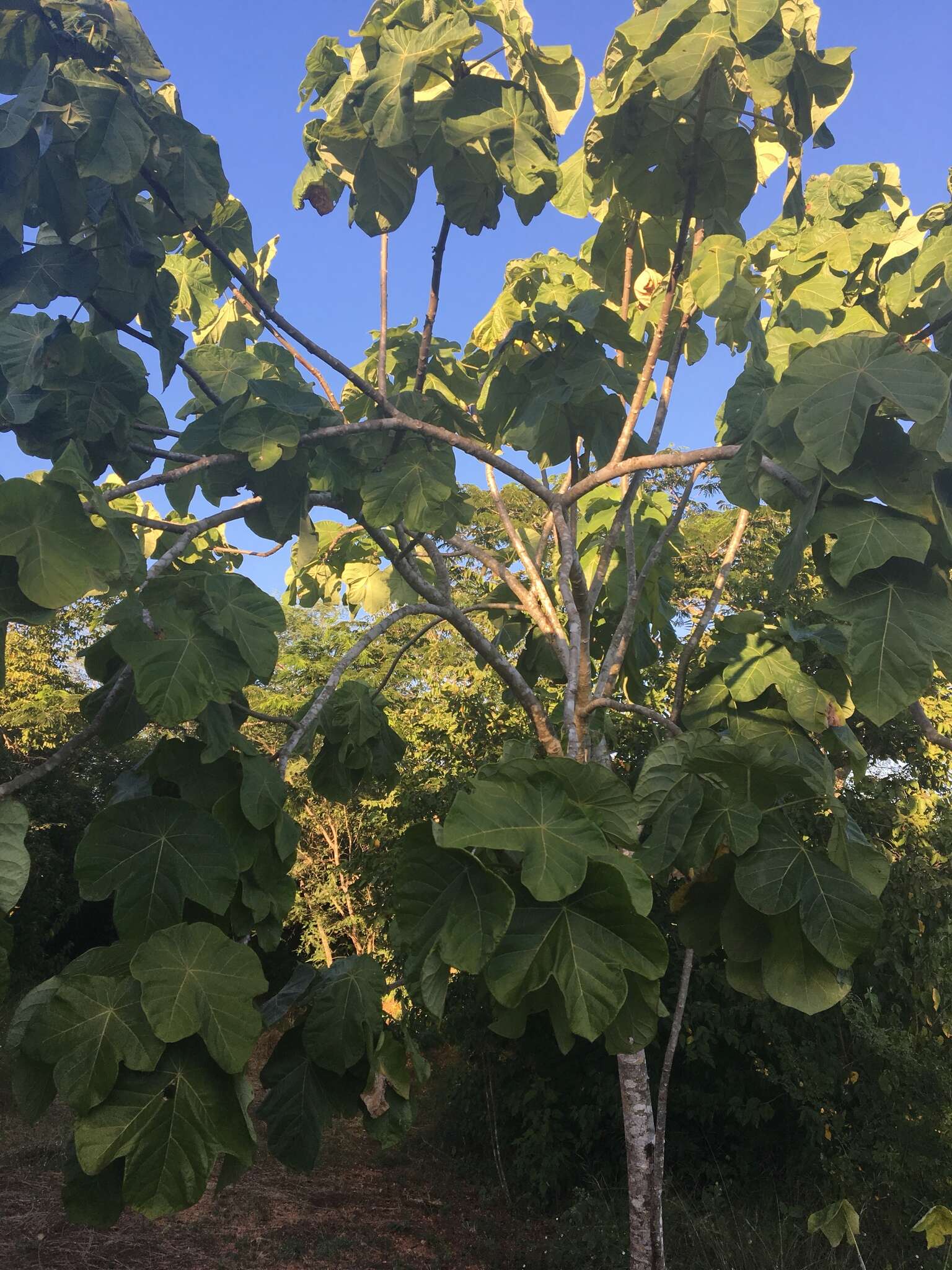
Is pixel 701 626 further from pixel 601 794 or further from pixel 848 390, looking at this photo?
pixel 601 794

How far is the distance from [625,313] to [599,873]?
2.69 metres

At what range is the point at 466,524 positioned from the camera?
3.98m

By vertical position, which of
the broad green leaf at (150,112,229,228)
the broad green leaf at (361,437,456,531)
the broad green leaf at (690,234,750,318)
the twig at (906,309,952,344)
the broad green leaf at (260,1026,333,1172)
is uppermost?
the broad green leaf at (690,234,750,318)

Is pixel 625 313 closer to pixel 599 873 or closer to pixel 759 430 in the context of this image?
pixel 759 430

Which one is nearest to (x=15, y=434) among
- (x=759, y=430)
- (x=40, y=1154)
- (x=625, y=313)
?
(x=759, y=430)

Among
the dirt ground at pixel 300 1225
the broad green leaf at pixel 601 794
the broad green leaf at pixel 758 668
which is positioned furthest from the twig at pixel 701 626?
the dirt ground at pixel 300 1225

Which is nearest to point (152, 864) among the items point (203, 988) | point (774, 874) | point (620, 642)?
point (203, 988)

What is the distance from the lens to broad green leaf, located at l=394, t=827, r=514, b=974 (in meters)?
1.56

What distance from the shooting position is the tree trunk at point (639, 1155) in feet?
9.68

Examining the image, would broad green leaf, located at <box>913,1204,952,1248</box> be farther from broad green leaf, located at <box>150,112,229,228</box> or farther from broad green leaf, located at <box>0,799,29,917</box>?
broad green leaf, located at <box>150,112,229,228</box>

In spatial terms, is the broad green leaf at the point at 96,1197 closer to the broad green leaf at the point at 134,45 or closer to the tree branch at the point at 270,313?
the tree branch at the point at 270,313

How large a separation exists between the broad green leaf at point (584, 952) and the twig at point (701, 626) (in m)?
1.54

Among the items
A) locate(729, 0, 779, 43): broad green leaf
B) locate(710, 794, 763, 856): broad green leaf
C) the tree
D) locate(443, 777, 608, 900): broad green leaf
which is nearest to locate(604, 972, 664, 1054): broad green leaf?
the tree

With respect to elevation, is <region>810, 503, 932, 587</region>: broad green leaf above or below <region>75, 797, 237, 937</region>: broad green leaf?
above
